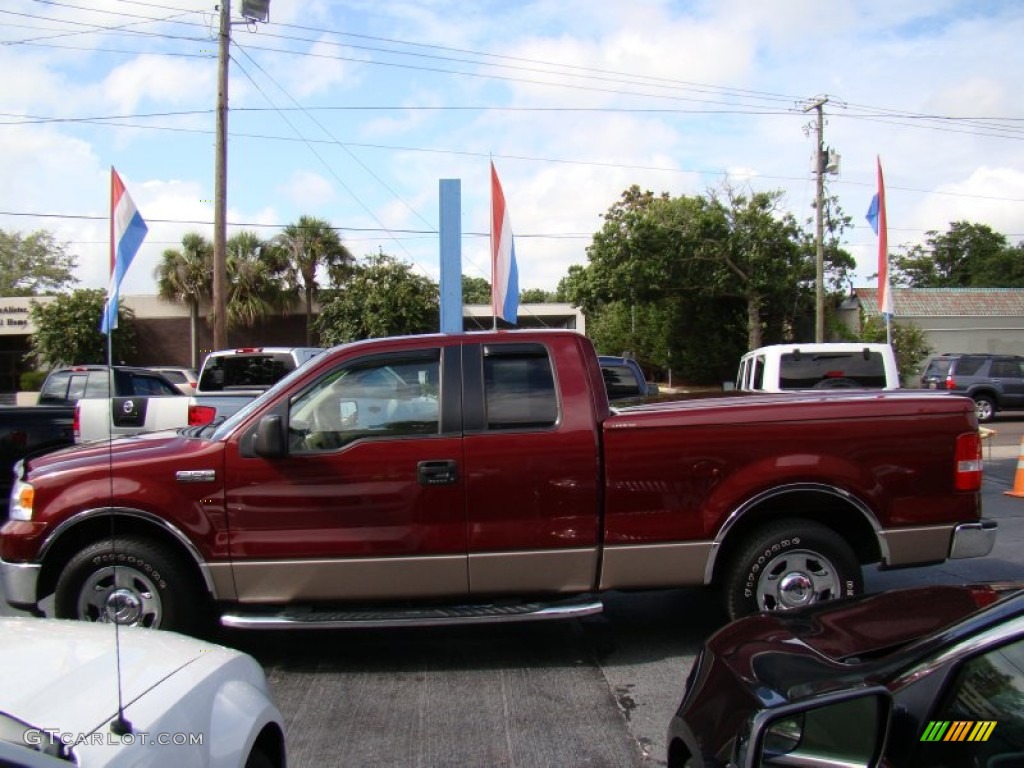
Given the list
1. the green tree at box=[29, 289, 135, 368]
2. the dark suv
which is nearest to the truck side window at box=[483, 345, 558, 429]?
the dark suv

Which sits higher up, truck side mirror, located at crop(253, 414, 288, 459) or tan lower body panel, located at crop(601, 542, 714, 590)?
truck side mirror, located at crop(253, 414, 288, 459)

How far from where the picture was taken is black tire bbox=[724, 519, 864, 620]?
495 centimetres

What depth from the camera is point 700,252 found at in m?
31.3

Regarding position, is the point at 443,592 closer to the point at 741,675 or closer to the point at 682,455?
the point at 682,455

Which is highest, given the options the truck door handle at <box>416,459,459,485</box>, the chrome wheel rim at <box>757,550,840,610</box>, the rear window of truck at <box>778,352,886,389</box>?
the rear window of truck at <box>778,352,886,389</box>

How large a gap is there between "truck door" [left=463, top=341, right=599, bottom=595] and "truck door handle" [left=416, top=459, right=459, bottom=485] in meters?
0.09

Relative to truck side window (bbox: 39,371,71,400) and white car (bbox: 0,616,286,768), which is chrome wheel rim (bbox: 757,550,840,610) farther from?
truck side window (bbox: 39,371,71,400)

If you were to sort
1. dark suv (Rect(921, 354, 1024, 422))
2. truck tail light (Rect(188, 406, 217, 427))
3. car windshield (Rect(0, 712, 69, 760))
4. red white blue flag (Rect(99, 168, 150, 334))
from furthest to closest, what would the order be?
dark suv (Rect(921, 354, 1024, 422)) < truck tail light (Rect(188, 406, 217, 427)) < red white blue flag (Rect(99, 168, 150, 334)) < car windshield (Rect(0, 712, 69, 760))

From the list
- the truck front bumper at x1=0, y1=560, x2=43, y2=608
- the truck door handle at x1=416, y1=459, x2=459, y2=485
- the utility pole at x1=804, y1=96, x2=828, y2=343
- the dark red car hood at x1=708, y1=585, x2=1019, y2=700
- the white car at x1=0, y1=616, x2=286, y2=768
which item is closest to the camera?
the white car at x1=0, y1=616, x2=286, y2=768

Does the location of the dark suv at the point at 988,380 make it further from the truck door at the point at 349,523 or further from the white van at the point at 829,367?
the truck door at the point at 349,523

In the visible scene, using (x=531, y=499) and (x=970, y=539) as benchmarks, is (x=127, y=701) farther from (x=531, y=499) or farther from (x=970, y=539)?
(x=970, y=539)

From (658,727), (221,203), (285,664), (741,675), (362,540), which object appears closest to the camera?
(741,675)

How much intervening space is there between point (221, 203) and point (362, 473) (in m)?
14.8

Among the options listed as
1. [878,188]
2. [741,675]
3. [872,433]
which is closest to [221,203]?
[878,188]
